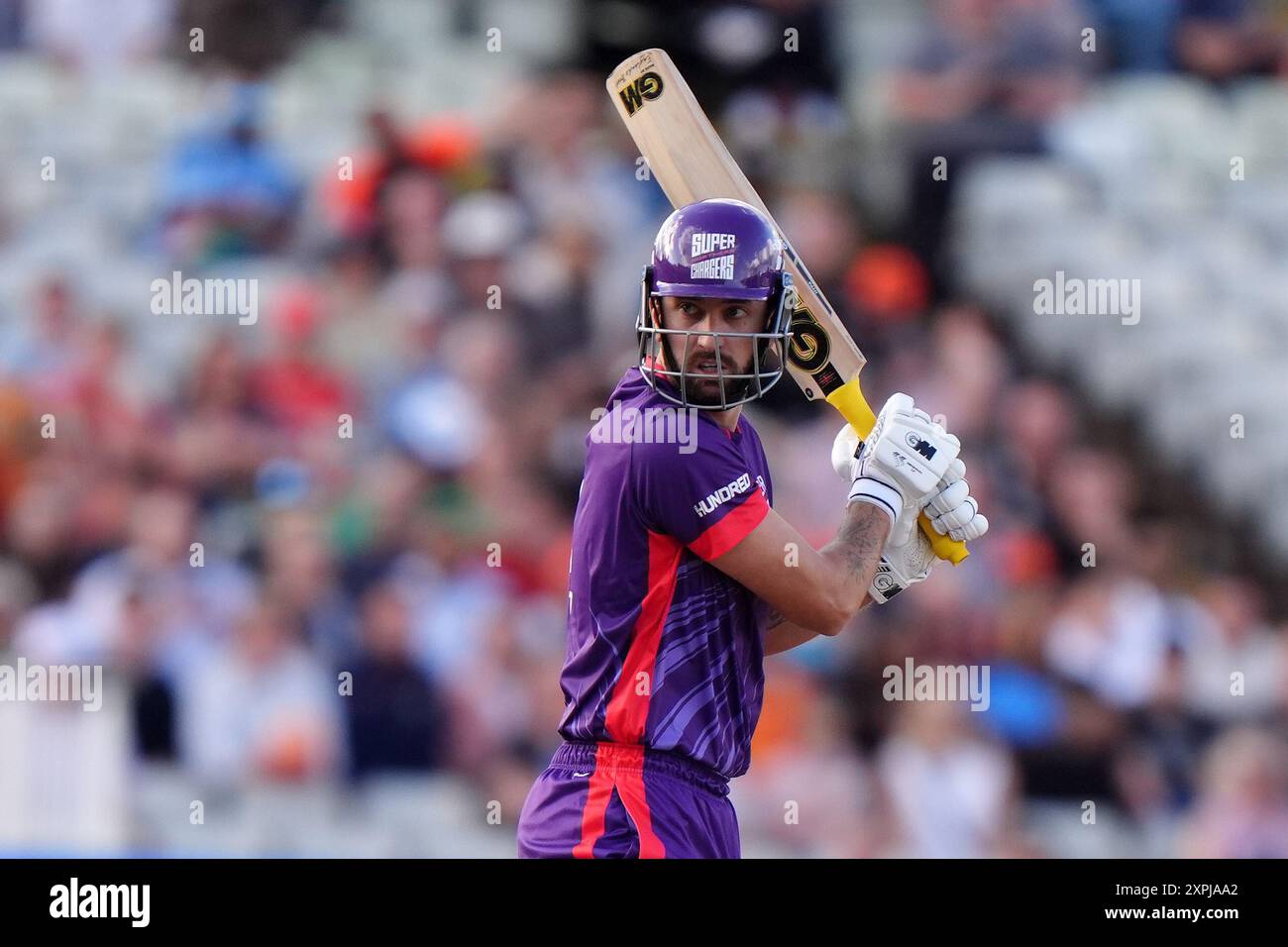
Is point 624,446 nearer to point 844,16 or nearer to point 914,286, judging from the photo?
point 914,286

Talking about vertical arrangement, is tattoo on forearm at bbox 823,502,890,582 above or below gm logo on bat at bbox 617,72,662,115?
below

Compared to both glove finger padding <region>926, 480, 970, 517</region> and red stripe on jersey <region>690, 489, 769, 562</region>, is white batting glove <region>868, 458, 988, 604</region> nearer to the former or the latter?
glove finger padding <region>926, 480, 970, 517</region>

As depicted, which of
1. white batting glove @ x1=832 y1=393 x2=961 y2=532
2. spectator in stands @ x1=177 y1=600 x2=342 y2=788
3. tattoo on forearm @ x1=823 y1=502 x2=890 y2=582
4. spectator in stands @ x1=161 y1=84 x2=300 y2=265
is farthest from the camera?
spectator in stands @ x1=161 y1=84 x2=300 y2=265

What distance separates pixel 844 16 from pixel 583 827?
4664 mm

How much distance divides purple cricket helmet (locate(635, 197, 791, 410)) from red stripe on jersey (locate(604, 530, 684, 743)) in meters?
0.27

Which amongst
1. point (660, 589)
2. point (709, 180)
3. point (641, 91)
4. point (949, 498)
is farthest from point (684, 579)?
point (641, 91)

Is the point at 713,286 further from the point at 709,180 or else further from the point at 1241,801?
the point at 1241,801

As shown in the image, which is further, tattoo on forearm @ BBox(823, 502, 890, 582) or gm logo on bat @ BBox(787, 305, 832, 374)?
gm logo on bat @ BBox(787, 305, 832, 374)

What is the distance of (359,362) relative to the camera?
6434 mm

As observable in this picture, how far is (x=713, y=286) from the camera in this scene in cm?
329

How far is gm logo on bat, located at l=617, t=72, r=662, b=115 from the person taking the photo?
3979mm

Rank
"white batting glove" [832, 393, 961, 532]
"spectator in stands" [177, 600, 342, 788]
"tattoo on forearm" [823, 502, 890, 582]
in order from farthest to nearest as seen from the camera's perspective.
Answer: "spectator in stands" [177, 600, 342, 788] → "white batting glove" [832, 393, 961, 532] → "tattoo on forearm" [823, 502, 890, 582]

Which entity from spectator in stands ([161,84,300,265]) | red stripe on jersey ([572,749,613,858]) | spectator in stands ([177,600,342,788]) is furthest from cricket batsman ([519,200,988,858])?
spectator in stands ([161,84,300,265])

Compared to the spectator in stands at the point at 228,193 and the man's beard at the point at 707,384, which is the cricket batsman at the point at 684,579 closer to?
the man's beard at the point at 707,384
